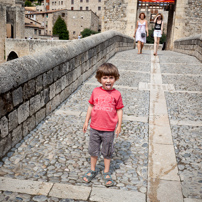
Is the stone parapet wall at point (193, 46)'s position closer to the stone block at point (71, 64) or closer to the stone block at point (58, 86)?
the stone block at point (71, 64)

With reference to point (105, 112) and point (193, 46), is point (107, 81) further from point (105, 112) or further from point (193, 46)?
point (193, 46)

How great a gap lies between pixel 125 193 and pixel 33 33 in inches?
2143

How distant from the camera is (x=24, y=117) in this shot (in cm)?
345

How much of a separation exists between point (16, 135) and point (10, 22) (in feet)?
119

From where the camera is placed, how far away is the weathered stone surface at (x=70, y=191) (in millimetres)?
2385

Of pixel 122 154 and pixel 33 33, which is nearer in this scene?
pixel 122 154

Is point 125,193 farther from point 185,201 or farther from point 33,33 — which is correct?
point 33,33

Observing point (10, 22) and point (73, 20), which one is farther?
point (73, 20)

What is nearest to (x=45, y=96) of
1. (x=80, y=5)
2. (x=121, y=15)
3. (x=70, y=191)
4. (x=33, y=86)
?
(x=33, y=86)

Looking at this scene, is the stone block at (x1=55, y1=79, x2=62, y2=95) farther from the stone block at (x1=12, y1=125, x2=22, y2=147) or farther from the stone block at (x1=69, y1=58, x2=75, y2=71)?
the stone block at (x1=12, y1=125, x2=22, y2=147)

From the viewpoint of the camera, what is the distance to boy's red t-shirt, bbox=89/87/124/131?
255 cm

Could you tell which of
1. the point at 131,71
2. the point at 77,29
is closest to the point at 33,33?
the point at 77,29

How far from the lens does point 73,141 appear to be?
350 cm

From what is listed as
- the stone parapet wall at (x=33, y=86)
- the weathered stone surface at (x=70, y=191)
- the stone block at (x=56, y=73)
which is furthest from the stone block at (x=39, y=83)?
the weathered stone surface at (x=70, y=191)
